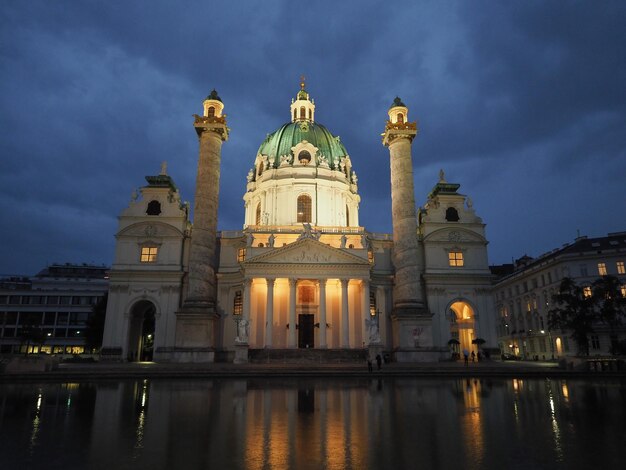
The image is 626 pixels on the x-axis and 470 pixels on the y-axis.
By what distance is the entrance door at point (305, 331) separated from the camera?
46.5m

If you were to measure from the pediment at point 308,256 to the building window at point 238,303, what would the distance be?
6309 millimetres

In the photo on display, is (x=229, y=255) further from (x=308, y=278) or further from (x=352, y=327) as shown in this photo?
(x=352, y=327)

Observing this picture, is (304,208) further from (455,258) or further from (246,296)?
(455,258)

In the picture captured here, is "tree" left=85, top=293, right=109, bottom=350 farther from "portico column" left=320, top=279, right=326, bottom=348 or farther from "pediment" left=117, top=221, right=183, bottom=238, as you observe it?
"portico column" left=320, top=279, right=326, bottom=348

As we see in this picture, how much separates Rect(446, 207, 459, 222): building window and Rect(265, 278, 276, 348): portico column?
21.7 meters

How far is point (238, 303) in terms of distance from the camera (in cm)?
4884

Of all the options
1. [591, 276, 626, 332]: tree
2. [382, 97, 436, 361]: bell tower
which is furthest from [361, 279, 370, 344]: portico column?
[591, 276, 626, 332]: tree

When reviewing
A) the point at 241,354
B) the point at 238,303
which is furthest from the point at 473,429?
the point at 238,303

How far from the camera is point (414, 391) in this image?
715 inches

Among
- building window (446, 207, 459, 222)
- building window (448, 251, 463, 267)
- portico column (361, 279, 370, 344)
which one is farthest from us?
building window (446, 207, 459, 222)

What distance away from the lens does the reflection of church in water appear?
42.2 m

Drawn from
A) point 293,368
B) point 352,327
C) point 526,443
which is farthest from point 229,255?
point 526,443

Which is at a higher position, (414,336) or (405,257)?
(405,257)

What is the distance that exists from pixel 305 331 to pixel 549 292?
107ft
